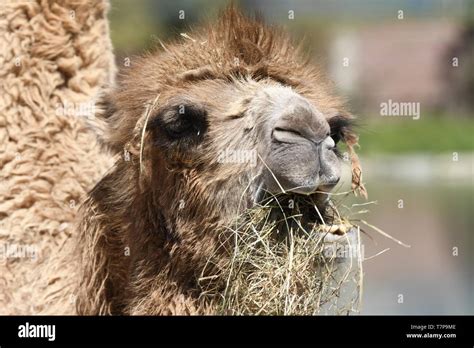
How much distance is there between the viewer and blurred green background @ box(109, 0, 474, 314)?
43.1ft

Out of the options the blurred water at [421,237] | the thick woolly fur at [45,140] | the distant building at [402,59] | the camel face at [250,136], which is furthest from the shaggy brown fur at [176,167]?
the distant building at [402,59]

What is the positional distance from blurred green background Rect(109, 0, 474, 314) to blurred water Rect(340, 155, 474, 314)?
0.02 m

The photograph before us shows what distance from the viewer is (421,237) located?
53.2ft

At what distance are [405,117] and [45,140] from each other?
2267cm

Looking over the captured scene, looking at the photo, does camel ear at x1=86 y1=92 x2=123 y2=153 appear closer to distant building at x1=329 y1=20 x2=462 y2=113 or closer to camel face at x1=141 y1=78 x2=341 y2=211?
camel face at x1=141 y1=78 x2=341 y2=211

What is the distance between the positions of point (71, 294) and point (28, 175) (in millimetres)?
591

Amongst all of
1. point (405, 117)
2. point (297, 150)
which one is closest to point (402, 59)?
point (405, 117)

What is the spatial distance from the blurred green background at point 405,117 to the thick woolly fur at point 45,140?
19.1 inches

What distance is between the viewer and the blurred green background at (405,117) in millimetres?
13125

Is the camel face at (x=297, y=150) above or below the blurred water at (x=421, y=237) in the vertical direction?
above

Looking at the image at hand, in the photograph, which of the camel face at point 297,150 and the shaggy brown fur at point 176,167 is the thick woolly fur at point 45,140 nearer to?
the shaggy brown fur at point 176,167

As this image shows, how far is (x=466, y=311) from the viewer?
11.5m


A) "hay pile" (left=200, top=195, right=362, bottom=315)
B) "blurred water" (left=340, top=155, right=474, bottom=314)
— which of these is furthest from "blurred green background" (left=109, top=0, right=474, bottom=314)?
"hay pile" (left=200, top=195, right=362, bottom=315)

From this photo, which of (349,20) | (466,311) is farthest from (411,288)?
(349,20)
